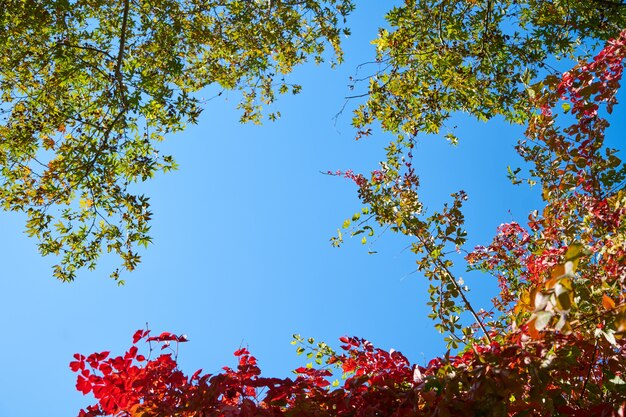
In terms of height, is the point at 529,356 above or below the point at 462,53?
below

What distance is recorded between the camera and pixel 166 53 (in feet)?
24.3

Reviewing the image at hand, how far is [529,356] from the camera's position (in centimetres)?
218

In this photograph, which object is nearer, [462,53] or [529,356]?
[529,356]

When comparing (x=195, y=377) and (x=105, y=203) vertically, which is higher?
(x=105, y=203)

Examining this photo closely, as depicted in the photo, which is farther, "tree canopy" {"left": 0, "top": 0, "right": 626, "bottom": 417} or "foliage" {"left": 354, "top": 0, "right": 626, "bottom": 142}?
"foliage" {"left": 354, "top": 0, "right": 626, "bottom": 142}

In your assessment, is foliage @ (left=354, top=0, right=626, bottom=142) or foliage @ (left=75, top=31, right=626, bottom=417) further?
foliage @ (left=354, top=0, right=626, bottom=142)

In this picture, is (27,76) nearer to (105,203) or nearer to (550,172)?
(105,203)

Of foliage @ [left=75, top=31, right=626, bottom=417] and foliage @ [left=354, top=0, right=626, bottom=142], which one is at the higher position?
foliage @ [left=354, top=0, right=626, bottom=142]

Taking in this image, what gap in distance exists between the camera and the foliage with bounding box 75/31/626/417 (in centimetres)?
206

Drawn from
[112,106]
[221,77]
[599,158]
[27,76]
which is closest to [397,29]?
[221,77]

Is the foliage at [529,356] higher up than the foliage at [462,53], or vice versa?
the foliage at [462,53]

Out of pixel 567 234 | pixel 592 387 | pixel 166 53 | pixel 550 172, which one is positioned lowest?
pixel 592 387

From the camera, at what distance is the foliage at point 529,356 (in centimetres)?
206

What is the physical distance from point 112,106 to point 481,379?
5.99 metres
